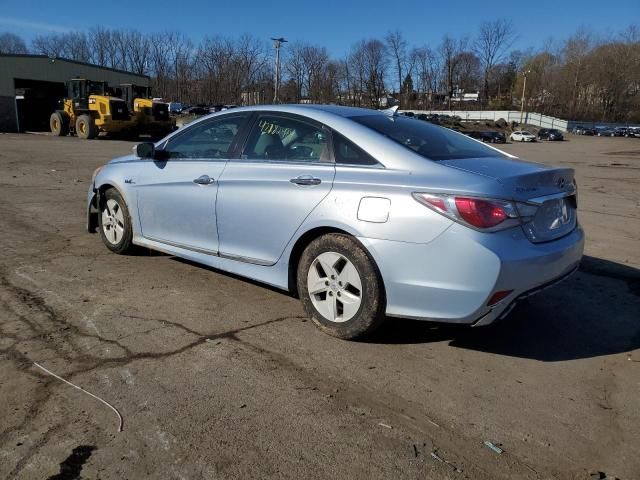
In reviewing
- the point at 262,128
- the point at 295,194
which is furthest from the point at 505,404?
the point at 262,128

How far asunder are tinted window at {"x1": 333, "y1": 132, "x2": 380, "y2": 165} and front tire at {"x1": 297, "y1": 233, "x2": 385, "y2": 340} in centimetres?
52

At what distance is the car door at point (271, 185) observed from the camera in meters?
3.78

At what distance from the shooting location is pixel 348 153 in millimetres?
3699

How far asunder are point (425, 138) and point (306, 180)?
988mm

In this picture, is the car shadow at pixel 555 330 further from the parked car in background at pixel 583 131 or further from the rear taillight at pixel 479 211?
the parked car in background at pixel 583 131

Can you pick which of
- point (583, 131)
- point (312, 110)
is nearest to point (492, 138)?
point (583, 131)

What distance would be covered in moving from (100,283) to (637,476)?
418 cm

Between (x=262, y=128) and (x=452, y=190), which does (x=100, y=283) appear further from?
(x=452, y=190)

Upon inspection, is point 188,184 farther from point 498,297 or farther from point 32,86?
point 32,86

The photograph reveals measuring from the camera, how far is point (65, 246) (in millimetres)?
5969

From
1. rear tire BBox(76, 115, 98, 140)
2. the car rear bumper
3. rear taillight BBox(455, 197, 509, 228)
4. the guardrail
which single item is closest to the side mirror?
the car rear bumper

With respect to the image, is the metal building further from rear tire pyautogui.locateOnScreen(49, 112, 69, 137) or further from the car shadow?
the car shadow

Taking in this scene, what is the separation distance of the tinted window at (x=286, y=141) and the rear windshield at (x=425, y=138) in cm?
34

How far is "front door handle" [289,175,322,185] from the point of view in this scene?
3.71m
